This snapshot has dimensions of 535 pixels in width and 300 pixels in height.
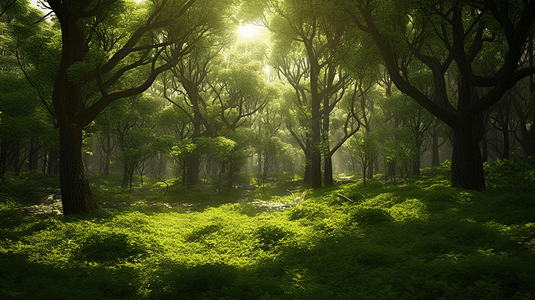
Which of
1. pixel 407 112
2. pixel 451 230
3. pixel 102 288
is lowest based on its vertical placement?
pixel 102 288


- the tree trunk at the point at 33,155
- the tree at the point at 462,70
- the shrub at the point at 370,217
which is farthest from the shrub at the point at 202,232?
the tree trunk at the point at 33,155

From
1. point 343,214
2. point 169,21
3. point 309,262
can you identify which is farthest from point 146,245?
point 169,21

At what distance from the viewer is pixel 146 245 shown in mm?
7637

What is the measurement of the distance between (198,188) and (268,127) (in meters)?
18.8

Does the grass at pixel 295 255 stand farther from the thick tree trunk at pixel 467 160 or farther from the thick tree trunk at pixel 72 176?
the thick tree trunk at pixel 72 176

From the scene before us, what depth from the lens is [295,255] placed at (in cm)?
706

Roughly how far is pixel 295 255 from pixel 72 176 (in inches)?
395

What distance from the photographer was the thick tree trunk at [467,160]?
440 inches

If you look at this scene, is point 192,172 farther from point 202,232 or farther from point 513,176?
point 513,176

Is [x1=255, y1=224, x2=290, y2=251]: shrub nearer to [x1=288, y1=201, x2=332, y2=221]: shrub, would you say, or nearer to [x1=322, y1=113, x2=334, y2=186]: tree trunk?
[x1=288, y1=201, x2=332, y2=221]: shrub

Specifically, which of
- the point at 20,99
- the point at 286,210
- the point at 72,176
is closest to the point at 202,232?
the point at 286,210

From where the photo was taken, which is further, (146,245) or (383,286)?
(146,245)

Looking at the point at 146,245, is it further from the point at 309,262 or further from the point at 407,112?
the point at 407,112

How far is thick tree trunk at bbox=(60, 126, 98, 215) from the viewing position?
425 inches
